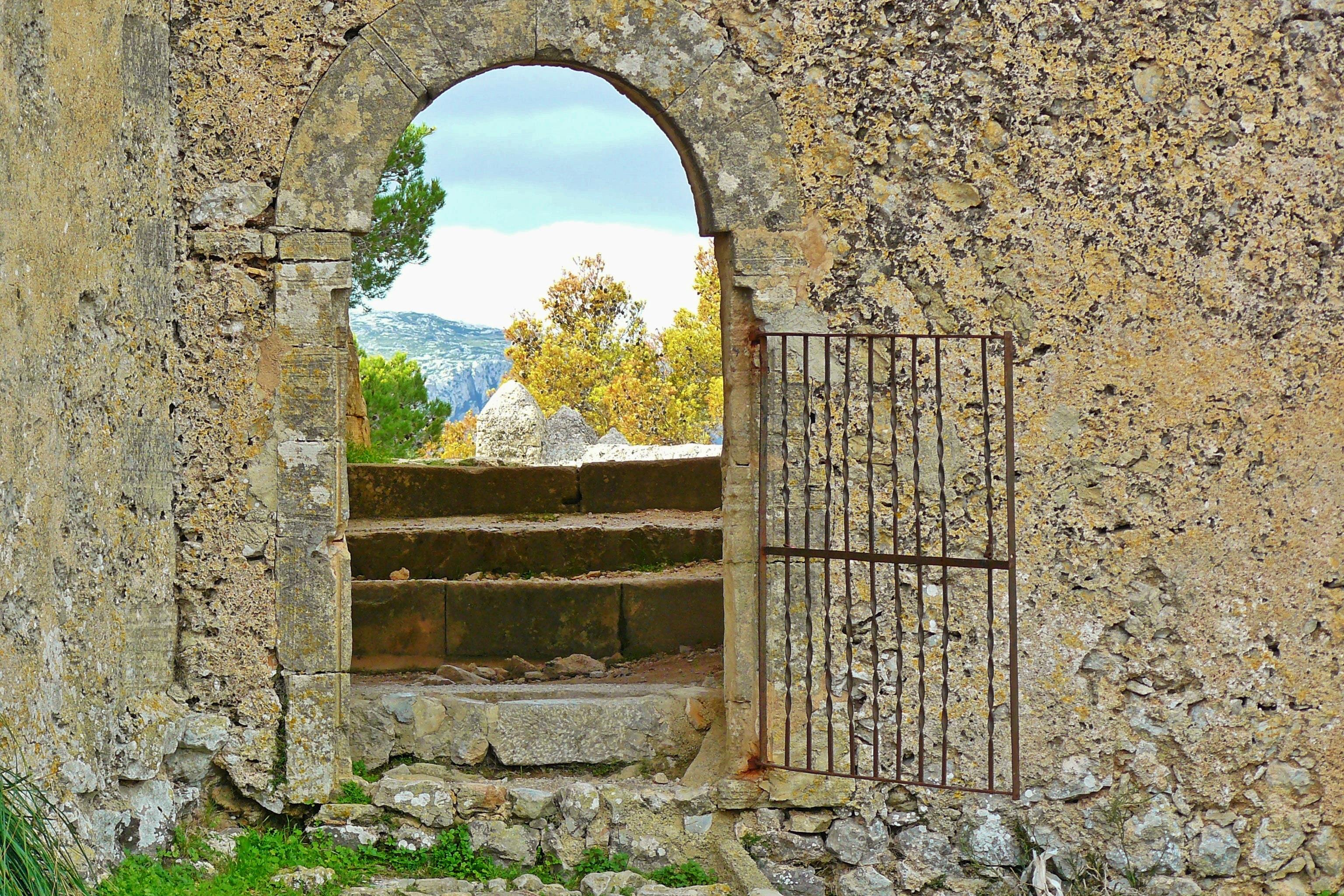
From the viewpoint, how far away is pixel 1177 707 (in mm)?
4078

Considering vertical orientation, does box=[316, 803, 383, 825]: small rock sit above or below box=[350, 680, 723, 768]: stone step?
below

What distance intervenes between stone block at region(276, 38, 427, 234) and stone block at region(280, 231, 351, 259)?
3 centimetres

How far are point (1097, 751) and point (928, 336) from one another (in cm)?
161

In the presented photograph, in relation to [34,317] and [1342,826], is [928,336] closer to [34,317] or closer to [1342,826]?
[1342,826]

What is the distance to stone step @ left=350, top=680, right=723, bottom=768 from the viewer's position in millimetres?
4297

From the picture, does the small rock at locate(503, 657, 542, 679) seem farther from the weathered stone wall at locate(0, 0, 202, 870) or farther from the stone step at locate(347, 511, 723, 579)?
the weathered stone wall at locate(0, 0, 202, 870)

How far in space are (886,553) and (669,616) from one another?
6.51ft

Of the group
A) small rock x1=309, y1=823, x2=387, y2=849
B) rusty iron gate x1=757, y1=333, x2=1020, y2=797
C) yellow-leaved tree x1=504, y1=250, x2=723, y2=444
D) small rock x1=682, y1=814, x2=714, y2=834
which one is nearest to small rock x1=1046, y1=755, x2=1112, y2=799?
rusty iron gate x1=757, y1=333, x2=1020, y2=797

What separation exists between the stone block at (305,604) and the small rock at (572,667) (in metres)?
1.59

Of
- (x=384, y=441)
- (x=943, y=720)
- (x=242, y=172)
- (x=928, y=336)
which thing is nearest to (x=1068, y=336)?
(x=928, y=336)

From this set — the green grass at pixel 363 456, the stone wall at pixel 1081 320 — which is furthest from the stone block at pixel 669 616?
the green grass at pixel 363 456

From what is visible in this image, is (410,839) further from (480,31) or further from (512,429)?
(512,429)

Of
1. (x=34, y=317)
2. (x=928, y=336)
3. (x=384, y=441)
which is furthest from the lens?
(x=384, y=441)

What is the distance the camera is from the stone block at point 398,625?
5496 millimetres
